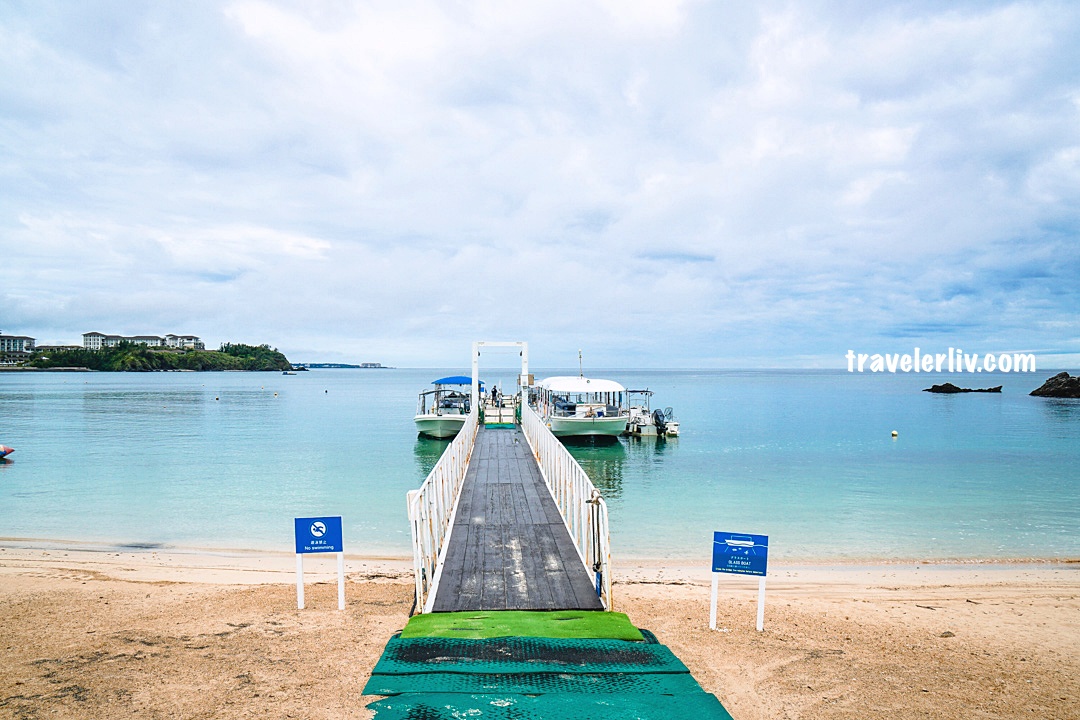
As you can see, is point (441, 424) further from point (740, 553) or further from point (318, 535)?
point (740, 553)

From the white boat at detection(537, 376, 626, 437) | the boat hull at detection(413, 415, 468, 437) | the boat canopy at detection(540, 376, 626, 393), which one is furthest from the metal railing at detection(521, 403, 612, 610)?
the white boat at detection(537, 376, 626, 437)

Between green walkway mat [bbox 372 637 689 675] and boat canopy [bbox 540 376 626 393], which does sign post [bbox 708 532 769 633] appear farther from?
boat canopy [bbox 540 376 626 393]

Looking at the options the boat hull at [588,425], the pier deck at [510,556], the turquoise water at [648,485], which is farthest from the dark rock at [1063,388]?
the pier deck at [510,556]

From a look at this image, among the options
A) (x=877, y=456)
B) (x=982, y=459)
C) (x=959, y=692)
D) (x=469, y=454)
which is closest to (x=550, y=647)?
(x=959, y=692)

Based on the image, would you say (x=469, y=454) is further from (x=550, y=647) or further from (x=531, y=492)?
(x=550, y=647)

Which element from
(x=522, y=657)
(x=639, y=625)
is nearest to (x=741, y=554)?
(x=639, y=625)

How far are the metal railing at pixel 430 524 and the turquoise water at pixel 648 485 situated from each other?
160 inches

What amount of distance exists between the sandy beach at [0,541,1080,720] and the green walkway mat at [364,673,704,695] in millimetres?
678

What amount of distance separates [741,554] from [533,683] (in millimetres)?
3384

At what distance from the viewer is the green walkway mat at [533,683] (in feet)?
15.7

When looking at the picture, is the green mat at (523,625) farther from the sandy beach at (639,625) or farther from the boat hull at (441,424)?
the boat hull at (441,424)

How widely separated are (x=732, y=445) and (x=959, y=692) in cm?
2783

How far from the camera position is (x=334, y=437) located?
120 ft

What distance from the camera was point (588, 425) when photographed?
A: 31.6m
